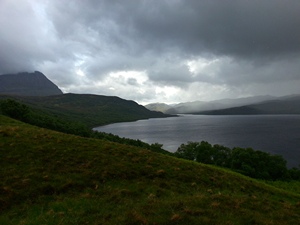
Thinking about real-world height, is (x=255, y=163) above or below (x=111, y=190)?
below

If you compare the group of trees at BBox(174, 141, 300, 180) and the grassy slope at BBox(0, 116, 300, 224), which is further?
the group of trees at BBox(174, 141, 300, 180)

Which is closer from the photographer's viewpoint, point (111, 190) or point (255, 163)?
point (111, 190)

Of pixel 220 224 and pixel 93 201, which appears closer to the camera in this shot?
pixel 220 224

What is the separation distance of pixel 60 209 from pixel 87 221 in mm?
2784

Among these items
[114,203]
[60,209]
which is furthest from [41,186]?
[114,203]

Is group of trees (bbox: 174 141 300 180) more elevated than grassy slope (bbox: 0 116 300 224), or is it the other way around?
grassy slope (bbox: 0 116 300 224)

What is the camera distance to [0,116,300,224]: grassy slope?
11664 mm

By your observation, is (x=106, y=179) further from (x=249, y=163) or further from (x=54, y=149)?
(x=249, y=163)

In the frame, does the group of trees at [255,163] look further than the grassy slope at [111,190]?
Yes

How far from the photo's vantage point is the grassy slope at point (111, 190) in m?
11.7

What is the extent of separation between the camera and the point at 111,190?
15641 millimetres

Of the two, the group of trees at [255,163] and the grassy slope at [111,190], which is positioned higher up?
the grassy slope at [111,190]

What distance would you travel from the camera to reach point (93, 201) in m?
13.6

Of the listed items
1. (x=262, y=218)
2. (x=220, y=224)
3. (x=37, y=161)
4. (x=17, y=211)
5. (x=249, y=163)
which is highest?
(x=37, y=161)
